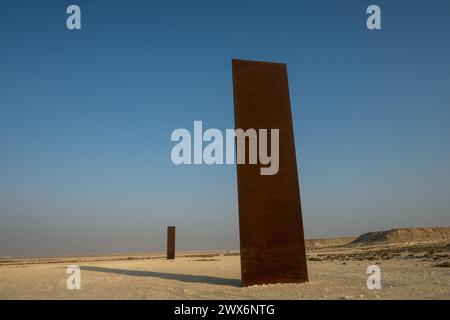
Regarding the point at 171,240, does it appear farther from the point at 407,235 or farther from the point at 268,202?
the point at 407,235

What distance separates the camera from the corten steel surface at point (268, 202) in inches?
387

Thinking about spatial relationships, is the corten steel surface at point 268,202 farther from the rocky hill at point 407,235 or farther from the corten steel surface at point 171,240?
the rocky hill at point 407,235

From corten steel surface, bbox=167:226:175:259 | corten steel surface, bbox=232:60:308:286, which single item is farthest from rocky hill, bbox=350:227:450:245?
corten steel surface, bbox=232:60:308:286

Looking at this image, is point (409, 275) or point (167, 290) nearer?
point (167, 290)

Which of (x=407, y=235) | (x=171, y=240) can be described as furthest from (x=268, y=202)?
(x=407, y=235)

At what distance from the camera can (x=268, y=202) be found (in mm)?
10125

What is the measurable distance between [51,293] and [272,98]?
24.9 feet

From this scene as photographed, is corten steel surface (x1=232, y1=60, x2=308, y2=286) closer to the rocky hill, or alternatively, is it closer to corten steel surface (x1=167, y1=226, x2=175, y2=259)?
corten steel surface (x1=167, y1=226, x2=175, y2=259)

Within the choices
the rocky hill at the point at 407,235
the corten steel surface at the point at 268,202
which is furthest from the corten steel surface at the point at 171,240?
the rocky hill at the point at 407,235

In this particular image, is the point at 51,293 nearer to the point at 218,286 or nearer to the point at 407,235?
the point at 218,286

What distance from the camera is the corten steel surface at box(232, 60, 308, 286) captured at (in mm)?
9820
